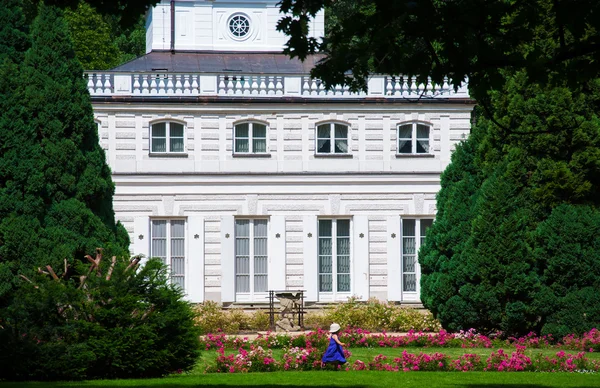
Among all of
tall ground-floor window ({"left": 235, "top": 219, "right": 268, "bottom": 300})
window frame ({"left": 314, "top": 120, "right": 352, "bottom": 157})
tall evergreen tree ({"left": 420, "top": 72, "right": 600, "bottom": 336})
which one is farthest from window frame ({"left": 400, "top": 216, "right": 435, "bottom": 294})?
tall evergreen tree ({"left": 420, "top": 72, "right": 600, "bottom": 336})

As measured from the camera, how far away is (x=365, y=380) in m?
15.4

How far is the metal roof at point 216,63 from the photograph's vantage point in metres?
32.0

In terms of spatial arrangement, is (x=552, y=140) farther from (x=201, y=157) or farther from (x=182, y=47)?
(x=182, y=47)

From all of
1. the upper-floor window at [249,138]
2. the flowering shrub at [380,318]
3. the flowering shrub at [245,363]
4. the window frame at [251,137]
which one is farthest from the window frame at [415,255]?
the flowering shrub at [245,363]

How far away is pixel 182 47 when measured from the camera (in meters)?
34.2

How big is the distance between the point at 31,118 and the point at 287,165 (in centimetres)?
942

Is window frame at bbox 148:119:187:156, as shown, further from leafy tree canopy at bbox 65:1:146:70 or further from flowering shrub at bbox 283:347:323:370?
leafy tree canopy at bbox 65:1:146:70

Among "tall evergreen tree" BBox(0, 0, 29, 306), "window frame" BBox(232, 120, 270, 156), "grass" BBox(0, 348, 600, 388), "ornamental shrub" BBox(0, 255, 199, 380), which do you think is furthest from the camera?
"window frame" BBox(232, 120, 270, 156)

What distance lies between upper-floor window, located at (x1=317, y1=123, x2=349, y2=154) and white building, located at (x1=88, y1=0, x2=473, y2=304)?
0.04m

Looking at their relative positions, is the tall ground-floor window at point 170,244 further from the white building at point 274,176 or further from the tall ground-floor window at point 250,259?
the tall ground-floor window at point 250,259

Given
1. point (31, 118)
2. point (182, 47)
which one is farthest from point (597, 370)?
point (182, 47)

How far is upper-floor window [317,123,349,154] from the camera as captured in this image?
29688mm

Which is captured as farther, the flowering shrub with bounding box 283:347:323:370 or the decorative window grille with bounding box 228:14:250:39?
the decorative window grille with bounding box 228:14:250:39

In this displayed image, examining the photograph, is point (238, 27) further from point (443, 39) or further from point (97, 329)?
point (443, 39)
